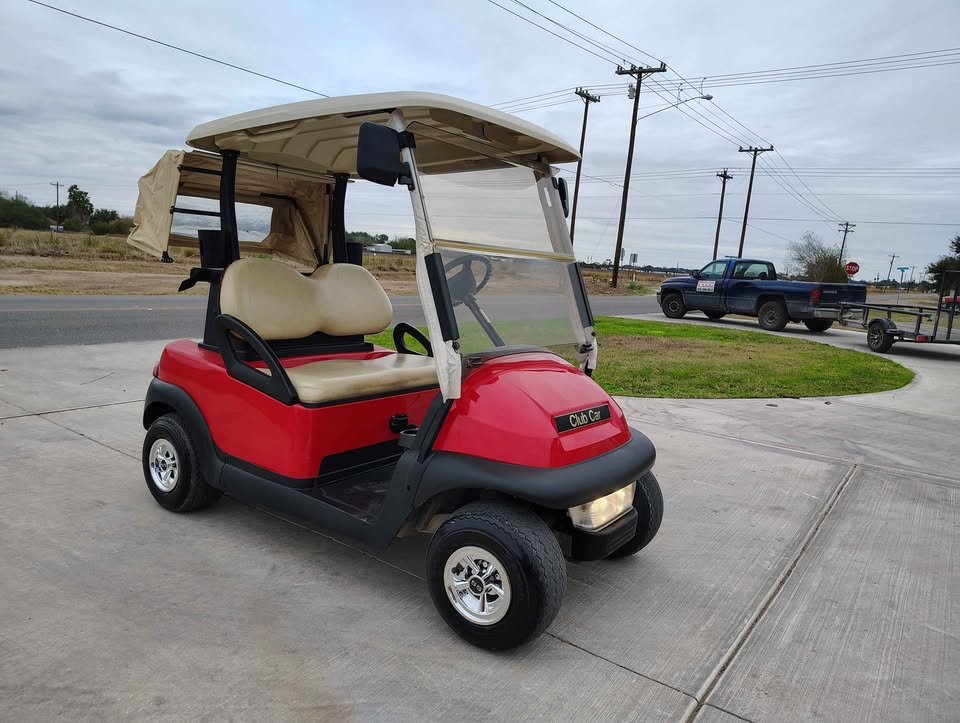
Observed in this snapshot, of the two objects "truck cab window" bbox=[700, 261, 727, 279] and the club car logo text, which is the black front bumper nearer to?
the club car logo text

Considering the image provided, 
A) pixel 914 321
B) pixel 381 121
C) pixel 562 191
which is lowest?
pixel 914 321

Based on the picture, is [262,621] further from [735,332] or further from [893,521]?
[735,332]

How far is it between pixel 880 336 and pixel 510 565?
40.0ft

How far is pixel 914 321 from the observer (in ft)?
39.0

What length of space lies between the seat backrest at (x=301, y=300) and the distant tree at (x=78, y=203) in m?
64.6

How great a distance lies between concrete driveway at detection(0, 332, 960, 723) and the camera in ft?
7.19

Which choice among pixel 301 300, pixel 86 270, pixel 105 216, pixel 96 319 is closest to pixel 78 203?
pixel 105 216

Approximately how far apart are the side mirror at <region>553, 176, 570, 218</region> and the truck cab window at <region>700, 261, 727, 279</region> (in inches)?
568

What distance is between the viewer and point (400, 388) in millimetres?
3412

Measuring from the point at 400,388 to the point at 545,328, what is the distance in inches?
31.2

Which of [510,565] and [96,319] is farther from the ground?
[510,565]

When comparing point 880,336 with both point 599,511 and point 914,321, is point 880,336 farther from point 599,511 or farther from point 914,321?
point 599,511

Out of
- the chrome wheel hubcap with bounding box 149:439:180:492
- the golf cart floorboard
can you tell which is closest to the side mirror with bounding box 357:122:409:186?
the golf cart floorboard

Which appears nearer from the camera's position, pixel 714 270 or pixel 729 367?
pixel 729 367
